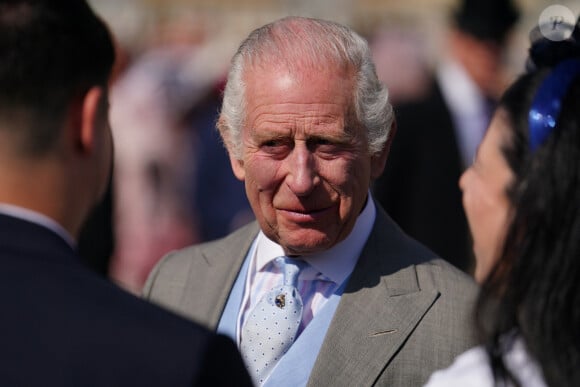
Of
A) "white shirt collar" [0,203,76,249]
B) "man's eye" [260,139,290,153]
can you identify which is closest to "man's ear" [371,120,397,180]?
"man's eye" [260,139,290,153]

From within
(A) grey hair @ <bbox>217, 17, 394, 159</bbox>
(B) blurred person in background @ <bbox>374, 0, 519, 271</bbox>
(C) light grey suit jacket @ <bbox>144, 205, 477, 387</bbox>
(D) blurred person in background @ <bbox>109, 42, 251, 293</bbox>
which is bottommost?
(D) blurred person in background @ <bbox>109, 42, 251, 293</bbox>

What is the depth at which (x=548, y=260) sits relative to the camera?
2100mm

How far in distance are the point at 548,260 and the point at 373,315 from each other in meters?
1.21

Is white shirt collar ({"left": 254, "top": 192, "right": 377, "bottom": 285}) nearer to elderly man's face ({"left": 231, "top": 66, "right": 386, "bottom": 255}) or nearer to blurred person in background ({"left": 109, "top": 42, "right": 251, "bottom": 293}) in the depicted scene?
elderly man's face ({"left": 231, "top": 66, "right": 386, "bottom": 255})

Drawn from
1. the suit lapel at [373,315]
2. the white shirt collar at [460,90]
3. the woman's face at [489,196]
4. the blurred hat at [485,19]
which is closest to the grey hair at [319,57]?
the suit lapel at [373,315]

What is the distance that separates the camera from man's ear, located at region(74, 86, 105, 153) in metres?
2.25

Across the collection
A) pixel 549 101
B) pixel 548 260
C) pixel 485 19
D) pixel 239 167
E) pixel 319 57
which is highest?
pixel 549 101

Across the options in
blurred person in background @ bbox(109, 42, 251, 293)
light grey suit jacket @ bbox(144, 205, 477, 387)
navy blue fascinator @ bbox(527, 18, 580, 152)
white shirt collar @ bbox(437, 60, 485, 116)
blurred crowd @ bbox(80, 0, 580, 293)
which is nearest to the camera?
navy blue fascinator @ bbox(527, 18, 580, 152)

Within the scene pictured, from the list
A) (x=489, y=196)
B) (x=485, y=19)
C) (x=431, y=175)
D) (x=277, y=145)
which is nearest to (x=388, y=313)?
(x=277, y=145)

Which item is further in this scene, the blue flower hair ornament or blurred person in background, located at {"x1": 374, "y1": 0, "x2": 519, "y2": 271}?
blurred person in background, located at {"x1": 374, "y1": 0, "x2": 519, "y2": 271}

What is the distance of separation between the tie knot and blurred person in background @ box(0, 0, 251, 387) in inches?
44.6

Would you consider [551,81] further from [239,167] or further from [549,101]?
[239,167]

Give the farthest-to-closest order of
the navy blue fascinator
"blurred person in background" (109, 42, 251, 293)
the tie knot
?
"blurred person in background" (109, 42, 251, 293) → the tie knot → the navy blue fascinator

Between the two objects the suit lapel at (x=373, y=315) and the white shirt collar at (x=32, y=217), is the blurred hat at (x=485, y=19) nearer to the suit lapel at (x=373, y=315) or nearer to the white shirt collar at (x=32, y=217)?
the suit lapel at (x=373, y=315)
